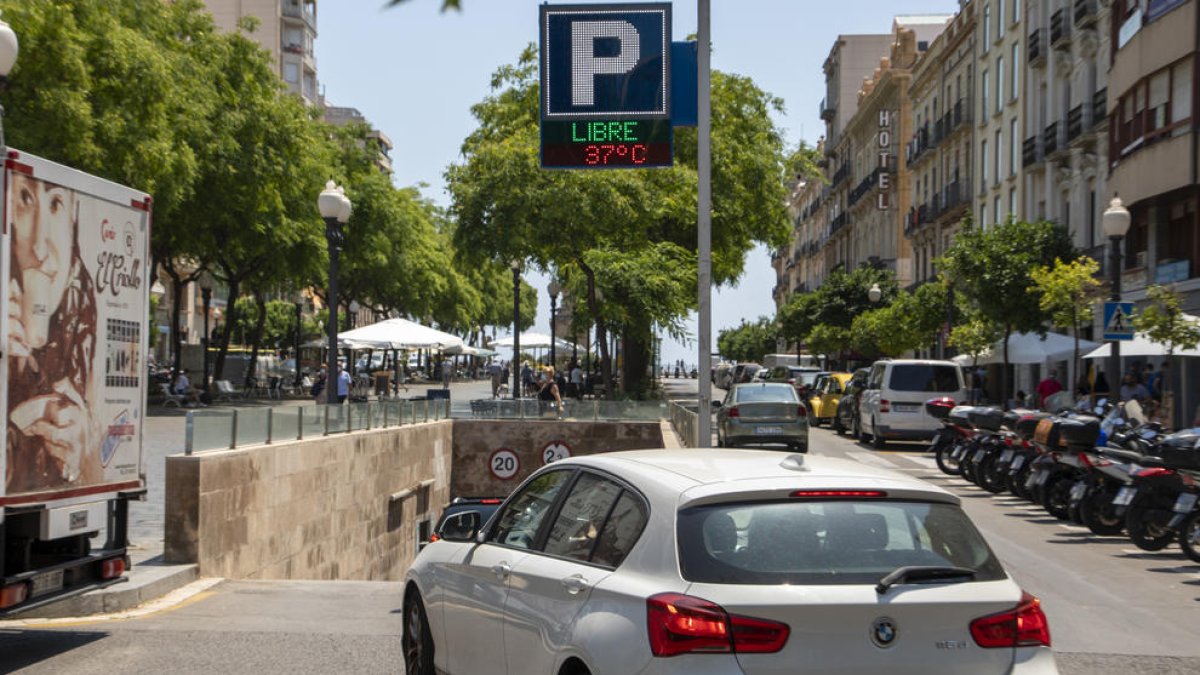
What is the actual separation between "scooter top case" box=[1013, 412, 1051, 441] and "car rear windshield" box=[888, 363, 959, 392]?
1029 centimetres

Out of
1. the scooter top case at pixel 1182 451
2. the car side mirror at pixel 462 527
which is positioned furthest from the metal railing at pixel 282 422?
the scooter top case at pixel 1182 451

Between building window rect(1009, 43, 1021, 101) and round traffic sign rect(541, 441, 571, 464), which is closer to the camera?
round traffic sign rect(541, 441, 571, 464)

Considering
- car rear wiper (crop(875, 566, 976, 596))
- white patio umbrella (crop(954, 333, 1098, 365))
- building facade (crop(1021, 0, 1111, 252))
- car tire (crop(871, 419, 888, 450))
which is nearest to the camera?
car rear wiper (crop(875, 566, 976, 596))

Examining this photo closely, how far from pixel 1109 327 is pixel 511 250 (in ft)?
42.7

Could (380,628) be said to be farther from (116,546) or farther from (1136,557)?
(1136,557)

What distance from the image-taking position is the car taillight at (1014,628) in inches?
180

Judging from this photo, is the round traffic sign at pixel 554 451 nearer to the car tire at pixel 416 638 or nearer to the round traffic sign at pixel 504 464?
the round traffic sign at pixel 504 464

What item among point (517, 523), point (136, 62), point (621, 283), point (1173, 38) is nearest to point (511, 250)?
point (621, 283)

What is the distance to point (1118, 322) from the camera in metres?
21.7

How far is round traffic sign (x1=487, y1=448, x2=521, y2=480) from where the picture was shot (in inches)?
1114

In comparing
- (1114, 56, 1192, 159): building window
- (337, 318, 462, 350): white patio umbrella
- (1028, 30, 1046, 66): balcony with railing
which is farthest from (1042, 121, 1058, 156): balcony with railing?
(337, 318, 462, 350): white patio umbrella

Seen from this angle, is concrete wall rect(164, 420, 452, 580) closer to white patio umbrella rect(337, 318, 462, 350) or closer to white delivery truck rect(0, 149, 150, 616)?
white delivery truck rect(0, 149, 150, 616)

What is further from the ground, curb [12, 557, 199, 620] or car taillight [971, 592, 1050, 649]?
car taillight [971, 592, 1050, 649]

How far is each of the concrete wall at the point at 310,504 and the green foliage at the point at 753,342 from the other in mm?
83375
